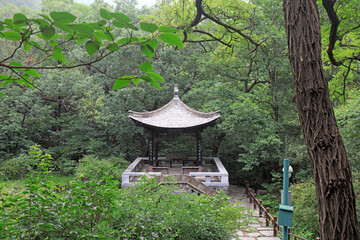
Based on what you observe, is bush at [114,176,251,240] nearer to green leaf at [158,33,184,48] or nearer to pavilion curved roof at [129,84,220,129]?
green leaf at [158,33,184,48]

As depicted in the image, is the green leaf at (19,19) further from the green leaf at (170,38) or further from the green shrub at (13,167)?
the green shrub at (13,167)

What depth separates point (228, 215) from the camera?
507cm

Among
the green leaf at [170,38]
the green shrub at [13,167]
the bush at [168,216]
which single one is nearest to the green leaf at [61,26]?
the green leaf at [170,38]

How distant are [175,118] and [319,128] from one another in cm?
927

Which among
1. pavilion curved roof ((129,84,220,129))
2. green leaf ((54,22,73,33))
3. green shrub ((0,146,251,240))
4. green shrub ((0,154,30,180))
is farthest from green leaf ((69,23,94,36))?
green shrub ((0,154,30,180))

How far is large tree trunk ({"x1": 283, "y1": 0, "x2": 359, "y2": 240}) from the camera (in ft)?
6.78

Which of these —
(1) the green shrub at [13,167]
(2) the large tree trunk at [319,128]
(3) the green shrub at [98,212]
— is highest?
(2) the large tree trunk at [319,128]

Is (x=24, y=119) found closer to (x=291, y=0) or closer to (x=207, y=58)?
(x=207, y=58)

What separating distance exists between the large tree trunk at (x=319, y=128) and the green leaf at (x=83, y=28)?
1945 millimetres

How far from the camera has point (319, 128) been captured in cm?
219

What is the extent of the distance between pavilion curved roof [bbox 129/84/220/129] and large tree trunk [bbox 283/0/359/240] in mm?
8204

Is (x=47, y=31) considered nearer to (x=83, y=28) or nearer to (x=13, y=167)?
(x=83, y=28)

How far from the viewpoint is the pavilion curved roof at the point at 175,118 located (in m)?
10.7

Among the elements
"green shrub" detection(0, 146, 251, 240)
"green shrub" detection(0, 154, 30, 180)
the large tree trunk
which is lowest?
"green shrub" detection(0, 154, 30, 180)
